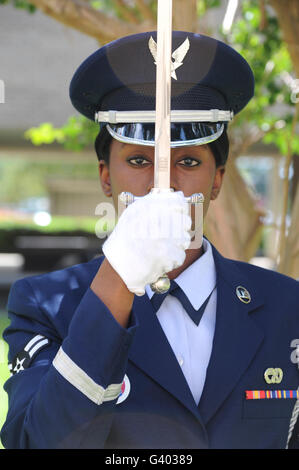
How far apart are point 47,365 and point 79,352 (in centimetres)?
21

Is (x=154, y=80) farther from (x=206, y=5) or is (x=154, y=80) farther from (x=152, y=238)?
(x=206, y=5)

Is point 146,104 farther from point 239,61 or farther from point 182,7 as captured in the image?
point 182,7

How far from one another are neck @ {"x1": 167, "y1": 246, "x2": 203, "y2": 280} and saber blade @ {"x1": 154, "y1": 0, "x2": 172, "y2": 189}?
18.0 inches

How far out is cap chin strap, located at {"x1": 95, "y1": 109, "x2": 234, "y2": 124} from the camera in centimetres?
146

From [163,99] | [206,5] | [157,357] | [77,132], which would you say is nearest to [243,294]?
[157,357]

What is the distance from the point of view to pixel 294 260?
2904 millimetres

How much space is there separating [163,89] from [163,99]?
0.06 feet

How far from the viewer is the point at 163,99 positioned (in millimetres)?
1109

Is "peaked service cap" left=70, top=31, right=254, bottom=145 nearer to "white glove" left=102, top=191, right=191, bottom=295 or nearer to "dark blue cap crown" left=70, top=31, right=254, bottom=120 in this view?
"dark blue cap crown" left=70, top=31, right=254, bottom=120

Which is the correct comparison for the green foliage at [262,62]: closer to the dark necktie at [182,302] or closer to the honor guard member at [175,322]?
the honor guard member at [175,322]

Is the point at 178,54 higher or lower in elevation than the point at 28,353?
higher

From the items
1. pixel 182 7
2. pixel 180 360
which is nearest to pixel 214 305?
pixel 180 360

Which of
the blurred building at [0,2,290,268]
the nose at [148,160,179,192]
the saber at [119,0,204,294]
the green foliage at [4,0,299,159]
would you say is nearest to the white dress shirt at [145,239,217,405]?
the nose at [148,160,179,192]

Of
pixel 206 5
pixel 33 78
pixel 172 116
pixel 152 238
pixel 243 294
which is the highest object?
pixel 33 78
